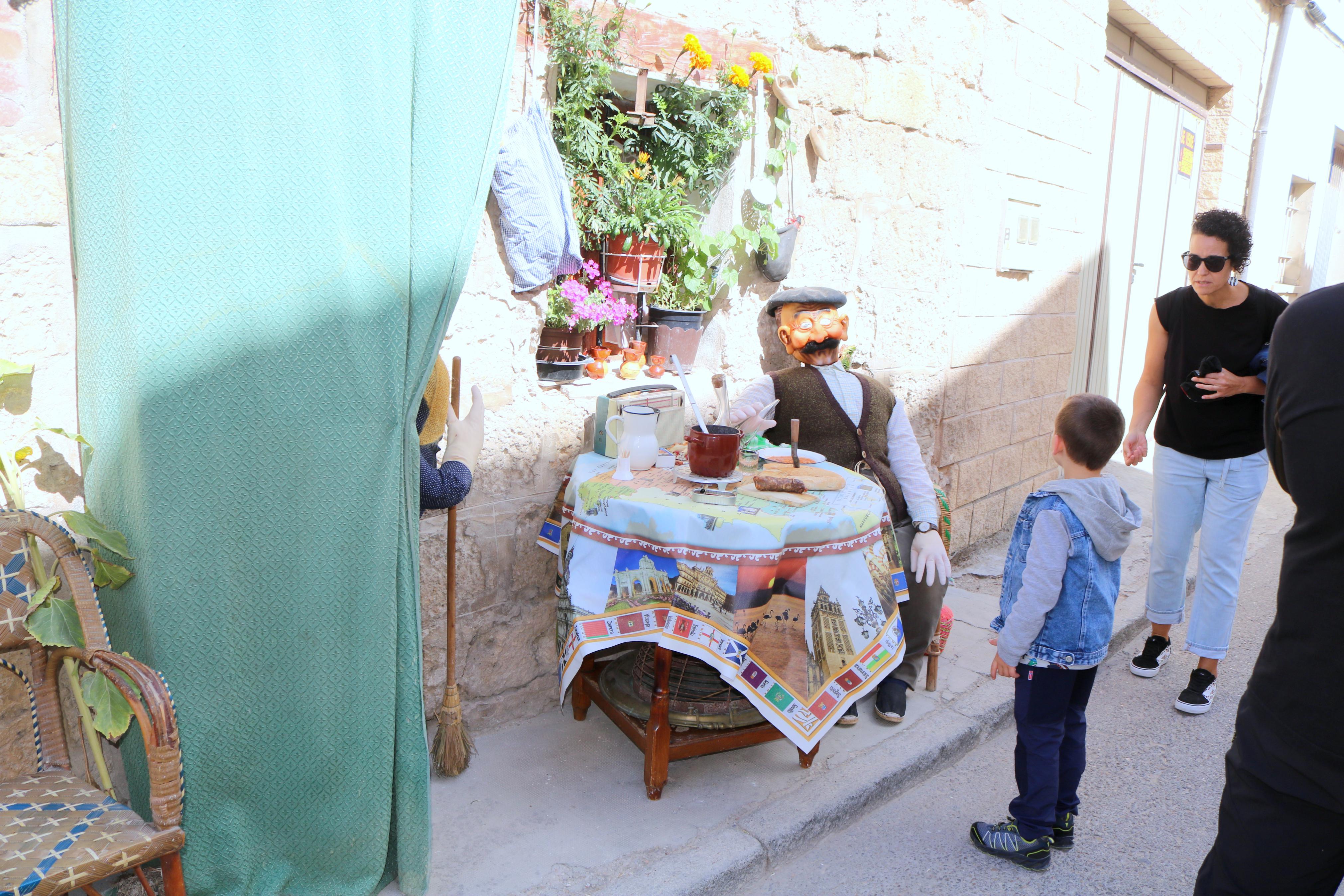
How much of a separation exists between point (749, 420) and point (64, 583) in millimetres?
2057

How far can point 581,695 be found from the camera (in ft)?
10.1

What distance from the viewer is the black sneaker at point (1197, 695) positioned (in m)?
3.46

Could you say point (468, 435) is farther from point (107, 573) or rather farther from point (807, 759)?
point (807, 759)

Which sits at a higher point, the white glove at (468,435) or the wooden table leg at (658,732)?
the white glove at (468,435)

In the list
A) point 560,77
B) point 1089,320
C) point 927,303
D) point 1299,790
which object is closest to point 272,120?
point 560,77

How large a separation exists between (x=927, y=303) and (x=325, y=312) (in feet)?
9.84

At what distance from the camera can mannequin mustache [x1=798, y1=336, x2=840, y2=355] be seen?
10.5 ft

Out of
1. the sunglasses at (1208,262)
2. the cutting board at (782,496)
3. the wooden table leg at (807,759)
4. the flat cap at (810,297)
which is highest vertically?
the sunglasses at (1208,262)

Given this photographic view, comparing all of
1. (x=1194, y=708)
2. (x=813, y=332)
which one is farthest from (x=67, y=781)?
(x=1194, y=708)

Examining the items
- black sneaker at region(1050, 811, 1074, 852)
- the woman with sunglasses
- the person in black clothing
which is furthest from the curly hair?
black sneaker at region(1050, 811, 1074, 852)

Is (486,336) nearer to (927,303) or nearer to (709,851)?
(709,851)

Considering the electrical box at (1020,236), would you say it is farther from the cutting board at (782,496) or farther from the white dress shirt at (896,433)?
the cutting board at (782,496)

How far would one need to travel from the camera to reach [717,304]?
354 cm

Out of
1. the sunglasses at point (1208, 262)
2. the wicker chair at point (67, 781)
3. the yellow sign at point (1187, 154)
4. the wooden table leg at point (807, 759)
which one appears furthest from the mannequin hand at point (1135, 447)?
the yellow sign at point (1187, 154)
